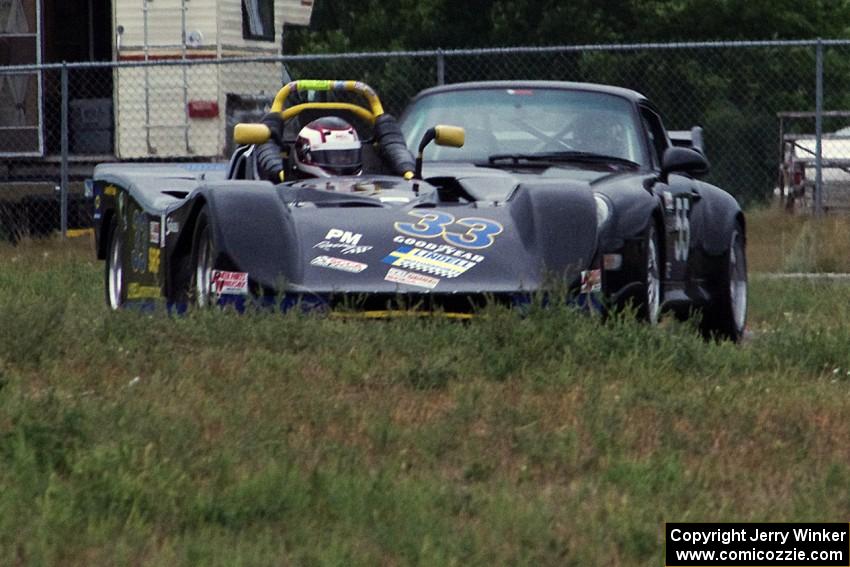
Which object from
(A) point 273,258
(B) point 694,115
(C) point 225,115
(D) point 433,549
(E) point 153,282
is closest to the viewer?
(D) point 433,549

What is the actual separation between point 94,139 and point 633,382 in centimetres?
1430

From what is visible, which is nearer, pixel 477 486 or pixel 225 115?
pixel 477 486

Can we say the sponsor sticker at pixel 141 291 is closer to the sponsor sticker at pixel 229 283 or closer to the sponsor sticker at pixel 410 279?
the sponsor sticker at pixel 229 283

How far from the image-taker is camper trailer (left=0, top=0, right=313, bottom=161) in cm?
1916

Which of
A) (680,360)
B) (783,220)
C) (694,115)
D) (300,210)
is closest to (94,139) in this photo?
(783,220)

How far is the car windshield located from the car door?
0.17 m

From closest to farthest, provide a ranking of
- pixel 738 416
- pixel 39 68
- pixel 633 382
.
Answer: pixel 738 416
pixel 633 382
pixel 39 68

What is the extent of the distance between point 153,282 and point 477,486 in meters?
4.47

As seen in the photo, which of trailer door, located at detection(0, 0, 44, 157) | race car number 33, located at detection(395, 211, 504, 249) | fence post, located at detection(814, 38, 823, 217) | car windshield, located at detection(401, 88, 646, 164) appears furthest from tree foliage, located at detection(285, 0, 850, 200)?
race car number 33, located at detection(395, 211, 504, 249)

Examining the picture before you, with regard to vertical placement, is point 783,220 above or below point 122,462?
below

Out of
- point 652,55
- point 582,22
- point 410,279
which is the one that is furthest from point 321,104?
point 582,22

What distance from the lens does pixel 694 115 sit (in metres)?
26.8

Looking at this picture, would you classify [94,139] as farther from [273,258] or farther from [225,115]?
[273,258]

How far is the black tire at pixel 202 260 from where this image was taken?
8016mm
